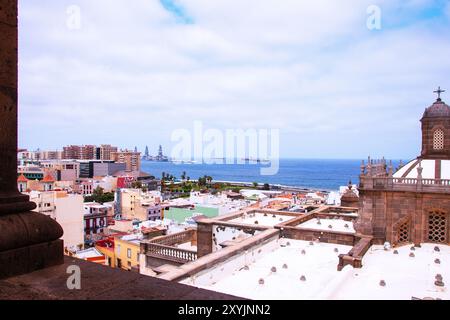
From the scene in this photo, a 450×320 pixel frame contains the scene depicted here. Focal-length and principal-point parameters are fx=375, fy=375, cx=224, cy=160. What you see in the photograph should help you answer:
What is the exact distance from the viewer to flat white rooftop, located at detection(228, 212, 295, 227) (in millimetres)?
20895

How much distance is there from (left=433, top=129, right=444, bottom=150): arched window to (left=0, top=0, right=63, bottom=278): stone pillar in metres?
20.6

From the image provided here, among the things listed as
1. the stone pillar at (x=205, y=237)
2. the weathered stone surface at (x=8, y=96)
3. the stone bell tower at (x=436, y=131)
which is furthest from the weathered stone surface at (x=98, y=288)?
the stone bell tower at (x=436, y=131)

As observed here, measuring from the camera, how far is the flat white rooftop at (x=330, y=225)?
778 inches

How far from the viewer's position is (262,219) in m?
22.1

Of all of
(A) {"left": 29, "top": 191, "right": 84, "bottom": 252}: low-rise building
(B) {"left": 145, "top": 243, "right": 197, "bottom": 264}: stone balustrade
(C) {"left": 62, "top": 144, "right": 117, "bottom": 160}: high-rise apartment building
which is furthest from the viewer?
(C) {"left": 62, "top": 144, "right": 117, "bottom": 160}: high-rise apartment building

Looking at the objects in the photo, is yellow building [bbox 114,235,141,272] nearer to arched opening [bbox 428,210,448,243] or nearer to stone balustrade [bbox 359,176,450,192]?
stone balustrade [bbox 359,176,450,192]

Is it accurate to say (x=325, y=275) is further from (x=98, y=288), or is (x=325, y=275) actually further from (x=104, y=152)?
(x=104, y=152)

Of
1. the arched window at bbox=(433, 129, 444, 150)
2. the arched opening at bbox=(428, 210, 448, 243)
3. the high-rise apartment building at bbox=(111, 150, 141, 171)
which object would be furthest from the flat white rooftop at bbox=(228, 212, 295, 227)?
the high-rise apartment building at bbox=(111, 150, 141, 171)

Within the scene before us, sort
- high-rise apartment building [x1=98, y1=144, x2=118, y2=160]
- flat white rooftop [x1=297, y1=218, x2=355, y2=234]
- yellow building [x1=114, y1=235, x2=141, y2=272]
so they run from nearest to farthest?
flat white rooftop [x1=297, y1=218, x2=355, y2=234], yellow building [x1=114, y1=235, x2=141, y2=272], high-rise apartment building [x1=98, y1=144, x2=118, y2=160]

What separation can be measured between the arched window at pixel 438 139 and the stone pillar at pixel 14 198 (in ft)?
67.7

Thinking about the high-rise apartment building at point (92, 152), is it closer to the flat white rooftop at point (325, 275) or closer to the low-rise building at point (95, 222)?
the low-rise building at point (95, 222)

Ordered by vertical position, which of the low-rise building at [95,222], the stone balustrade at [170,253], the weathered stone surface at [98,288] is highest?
the weathered stone surface at [98,288]

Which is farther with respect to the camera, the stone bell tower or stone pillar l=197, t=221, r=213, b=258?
the stone bell tower

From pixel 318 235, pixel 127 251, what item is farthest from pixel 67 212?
pixel 318 235
